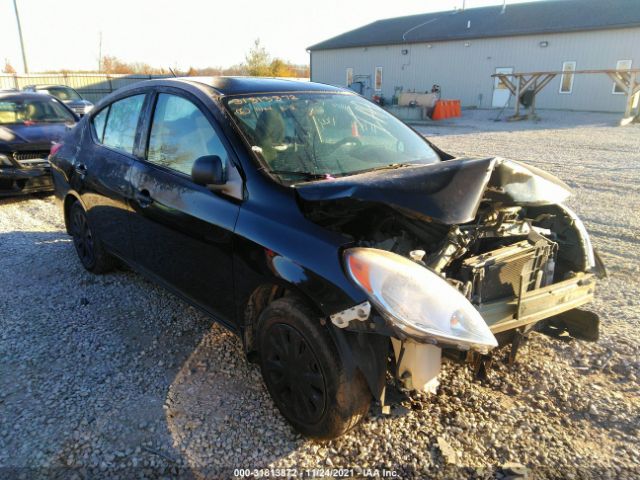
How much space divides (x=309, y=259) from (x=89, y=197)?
2919 mm

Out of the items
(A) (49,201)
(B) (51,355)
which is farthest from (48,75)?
(B) (51,355)

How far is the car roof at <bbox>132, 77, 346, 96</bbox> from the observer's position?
326cm

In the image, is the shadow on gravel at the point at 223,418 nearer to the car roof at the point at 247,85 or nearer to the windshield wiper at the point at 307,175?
the windshield wiper at the point at 307,175

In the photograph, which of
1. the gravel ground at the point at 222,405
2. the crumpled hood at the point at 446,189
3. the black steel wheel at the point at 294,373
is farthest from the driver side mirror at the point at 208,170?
the gravel ground at the point at 222,405

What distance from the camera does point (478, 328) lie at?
6.73 feet

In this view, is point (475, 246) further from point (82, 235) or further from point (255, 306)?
point (82, 235)

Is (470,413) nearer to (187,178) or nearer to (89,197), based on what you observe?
(187,178)

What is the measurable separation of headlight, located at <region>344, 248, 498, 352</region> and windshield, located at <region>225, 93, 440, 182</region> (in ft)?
3.05

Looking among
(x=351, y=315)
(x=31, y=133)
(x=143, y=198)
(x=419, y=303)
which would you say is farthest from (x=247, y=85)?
(x=31, y=133)

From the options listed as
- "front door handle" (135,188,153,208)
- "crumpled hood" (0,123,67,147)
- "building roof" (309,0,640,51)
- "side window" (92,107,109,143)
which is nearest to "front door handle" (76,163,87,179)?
"side window" (92,107,109,143)

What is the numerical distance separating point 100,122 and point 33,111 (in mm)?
5278

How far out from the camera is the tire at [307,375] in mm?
2287

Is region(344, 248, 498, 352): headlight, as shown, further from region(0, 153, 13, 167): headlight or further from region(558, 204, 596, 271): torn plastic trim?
region(0, 153, 13, 167): headlight

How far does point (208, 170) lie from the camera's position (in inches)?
104
